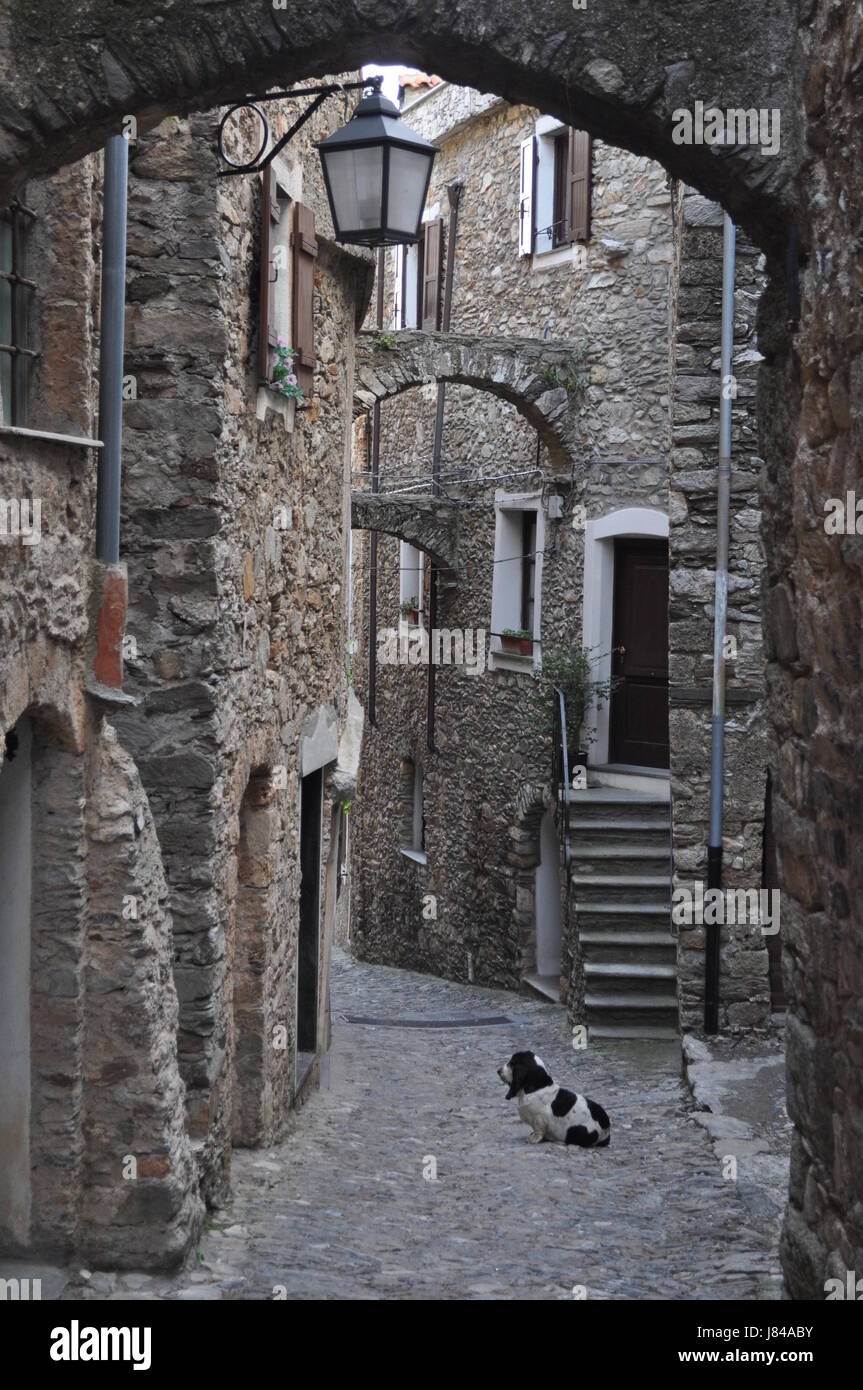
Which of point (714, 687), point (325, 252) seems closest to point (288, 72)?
point (325, 252)

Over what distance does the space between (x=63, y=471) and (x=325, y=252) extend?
4.38 m

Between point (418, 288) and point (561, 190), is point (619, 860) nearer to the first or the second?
point (561, 190)

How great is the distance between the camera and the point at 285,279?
6.79m

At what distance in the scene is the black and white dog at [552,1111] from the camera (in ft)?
23.9

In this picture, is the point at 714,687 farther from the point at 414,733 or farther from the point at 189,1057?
the point at 414,733

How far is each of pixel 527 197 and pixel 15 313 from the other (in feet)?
35.1

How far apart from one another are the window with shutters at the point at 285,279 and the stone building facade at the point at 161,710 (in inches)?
1.6

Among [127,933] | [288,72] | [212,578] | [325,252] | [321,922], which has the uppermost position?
[325,252]

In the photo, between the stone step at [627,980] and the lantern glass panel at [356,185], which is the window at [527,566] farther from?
the lantern glass panel at [356,185]

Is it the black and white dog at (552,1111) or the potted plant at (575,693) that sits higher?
the potted plant at (575,693)

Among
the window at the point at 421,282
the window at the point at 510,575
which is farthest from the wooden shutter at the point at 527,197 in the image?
the window at the point at 510,575

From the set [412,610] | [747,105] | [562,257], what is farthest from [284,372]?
[412,610]

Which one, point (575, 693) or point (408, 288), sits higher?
point (408, 288)

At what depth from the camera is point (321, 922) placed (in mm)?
9055
